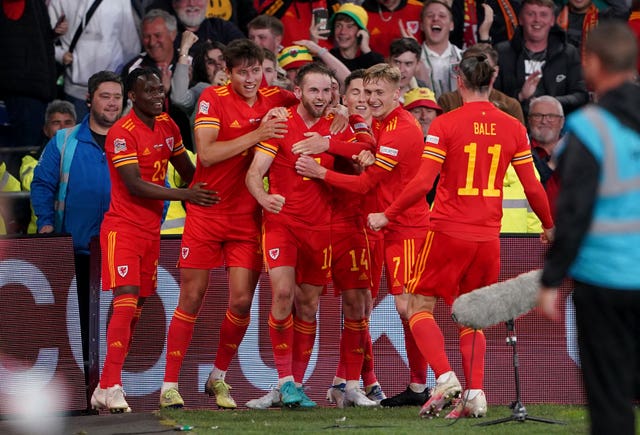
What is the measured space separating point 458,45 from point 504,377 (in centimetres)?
552

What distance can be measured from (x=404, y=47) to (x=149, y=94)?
4.04 m

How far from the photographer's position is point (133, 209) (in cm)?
1015

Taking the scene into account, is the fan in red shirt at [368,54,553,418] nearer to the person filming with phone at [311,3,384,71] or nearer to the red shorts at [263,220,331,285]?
the red shorts at [263,220,331,285]

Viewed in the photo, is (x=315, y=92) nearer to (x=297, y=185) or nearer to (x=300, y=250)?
(x=297, y=185)

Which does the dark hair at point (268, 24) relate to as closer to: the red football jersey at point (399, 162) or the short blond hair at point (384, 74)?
the red football jersey at point (399, 162)

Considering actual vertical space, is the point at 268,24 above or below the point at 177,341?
above

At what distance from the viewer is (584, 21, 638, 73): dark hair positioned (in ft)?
19.0

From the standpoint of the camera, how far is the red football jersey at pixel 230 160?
32.9 feet

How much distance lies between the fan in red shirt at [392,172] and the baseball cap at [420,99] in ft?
7.92

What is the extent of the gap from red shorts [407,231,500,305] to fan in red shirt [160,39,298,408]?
1.65 meters

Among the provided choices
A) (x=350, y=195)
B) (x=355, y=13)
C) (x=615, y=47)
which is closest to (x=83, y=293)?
(x=350, y=195)

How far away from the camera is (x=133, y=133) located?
1017 cm

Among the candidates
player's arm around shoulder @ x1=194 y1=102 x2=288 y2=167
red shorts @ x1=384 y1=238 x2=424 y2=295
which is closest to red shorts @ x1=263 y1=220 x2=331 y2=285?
red shorts @ x1=384 y1=238 x2=424 y2=295

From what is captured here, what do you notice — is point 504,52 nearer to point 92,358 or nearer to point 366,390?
point 366,390
